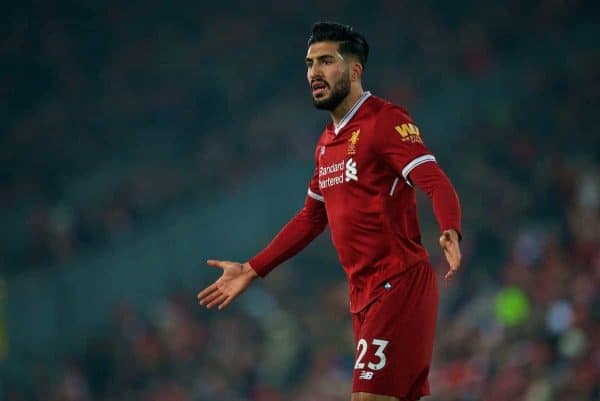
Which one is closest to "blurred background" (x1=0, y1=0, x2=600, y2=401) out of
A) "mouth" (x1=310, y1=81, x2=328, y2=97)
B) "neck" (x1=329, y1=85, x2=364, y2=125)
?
"neck" (x1=329, y1=85, x2=364, y2=125)

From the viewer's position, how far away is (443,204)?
442cm

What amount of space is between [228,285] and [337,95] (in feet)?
3.65

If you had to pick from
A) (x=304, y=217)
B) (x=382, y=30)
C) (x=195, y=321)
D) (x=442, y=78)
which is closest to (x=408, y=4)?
(x=382, y=30)

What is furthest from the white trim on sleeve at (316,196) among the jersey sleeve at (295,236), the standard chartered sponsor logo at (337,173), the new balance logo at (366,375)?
the new balance logo at (366,375)

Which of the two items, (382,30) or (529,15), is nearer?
(529,15)

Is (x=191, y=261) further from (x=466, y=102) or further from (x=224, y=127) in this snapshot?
(x=466, y=102)

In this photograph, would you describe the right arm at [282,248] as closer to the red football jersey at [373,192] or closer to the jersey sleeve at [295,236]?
the jersey sleeve at [295,236]

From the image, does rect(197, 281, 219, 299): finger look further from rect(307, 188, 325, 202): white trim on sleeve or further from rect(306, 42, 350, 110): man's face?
rect(306, 42, 350, 110): man's face

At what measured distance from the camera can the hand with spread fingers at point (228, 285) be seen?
5211 millimetres

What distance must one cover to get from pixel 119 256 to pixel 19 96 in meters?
3.13

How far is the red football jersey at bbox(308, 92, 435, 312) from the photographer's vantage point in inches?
185

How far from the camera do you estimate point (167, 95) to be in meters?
14.2

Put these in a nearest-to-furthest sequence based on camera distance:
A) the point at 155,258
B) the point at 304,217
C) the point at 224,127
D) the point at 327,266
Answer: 1. the point at 304,217
2. the point at 327,266
3. the point at 155,258
4. the point at 224,127

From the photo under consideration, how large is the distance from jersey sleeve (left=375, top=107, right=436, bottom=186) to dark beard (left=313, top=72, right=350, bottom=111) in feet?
0.79
